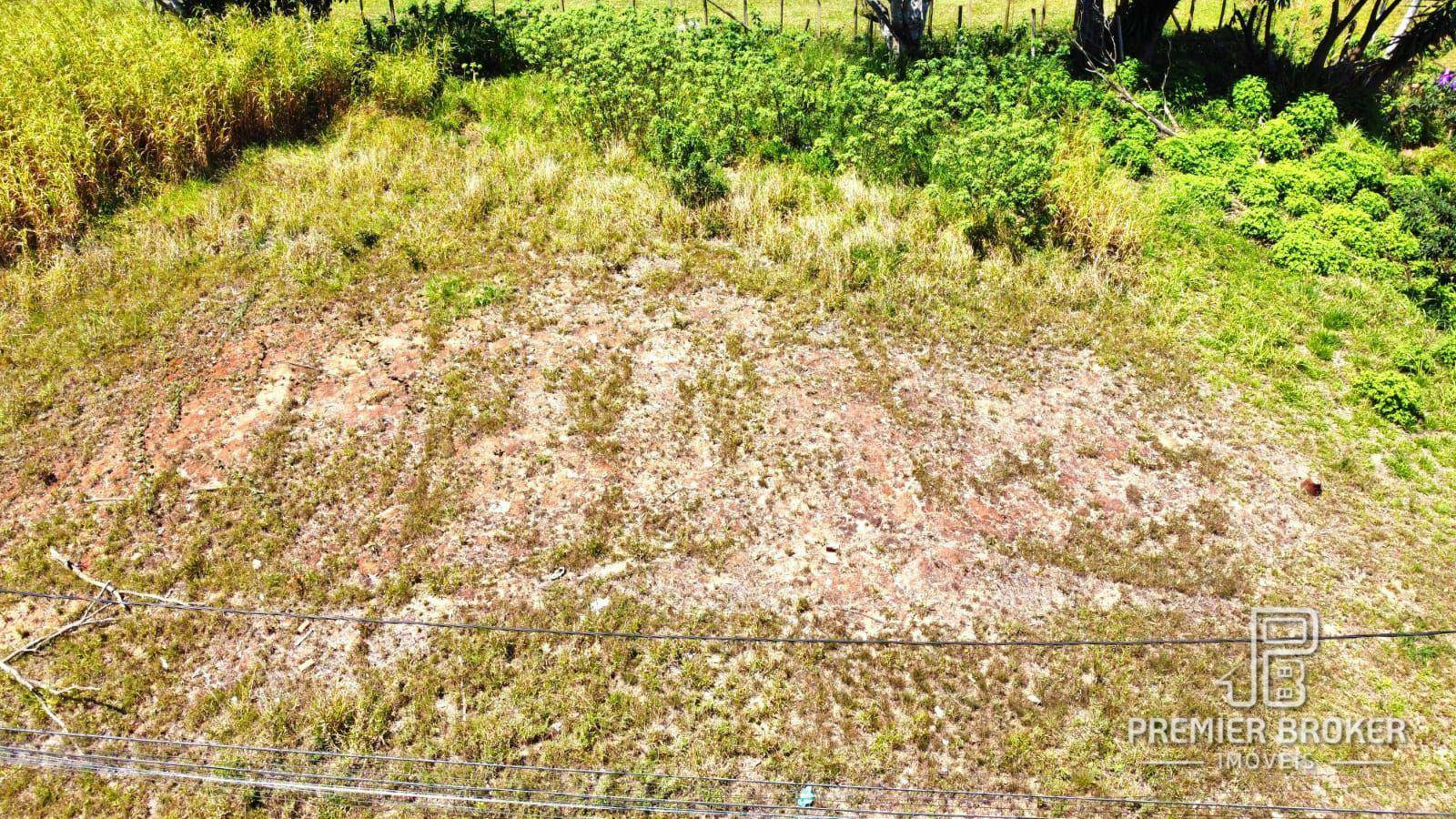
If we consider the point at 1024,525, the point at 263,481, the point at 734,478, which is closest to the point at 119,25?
the point at 263,481

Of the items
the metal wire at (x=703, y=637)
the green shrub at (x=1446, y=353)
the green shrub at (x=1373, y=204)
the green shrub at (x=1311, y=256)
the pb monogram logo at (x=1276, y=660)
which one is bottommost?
the pb monogram logo at (x=1276, y=660)

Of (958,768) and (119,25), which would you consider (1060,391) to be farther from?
(119,25)

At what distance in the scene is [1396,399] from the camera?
23.9ft

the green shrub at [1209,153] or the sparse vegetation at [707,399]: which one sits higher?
the green shrub at [1209,153]

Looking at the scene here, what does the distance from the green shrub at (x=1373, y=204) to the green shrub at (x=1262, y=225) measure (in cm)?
105

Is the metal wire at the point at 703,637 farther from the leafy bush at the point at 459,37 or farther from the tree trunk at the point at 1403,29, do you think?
the tree trunk at the point at 1403,29

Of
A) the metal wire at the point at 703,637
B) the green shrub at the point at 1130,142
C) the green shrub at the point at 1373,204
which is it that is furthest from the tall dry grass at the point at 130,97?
the green shrub at the point at 1373,204

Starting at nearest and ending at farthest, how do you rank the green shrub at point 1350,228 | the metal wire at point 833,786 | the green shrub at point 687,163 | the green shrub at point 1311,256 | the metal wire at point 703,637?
the metal wire at point 833,786, the metal wire at point 703,637, the green shrub at point 1311,256, the green shrub at point 1350,228, the green shrub at point 687,163

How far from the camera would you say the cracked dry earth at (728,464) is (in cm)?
594

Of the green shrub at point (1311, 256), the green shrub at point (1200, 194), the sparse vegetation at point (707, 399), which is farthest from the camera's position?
the green shrub at point (1200, 194)

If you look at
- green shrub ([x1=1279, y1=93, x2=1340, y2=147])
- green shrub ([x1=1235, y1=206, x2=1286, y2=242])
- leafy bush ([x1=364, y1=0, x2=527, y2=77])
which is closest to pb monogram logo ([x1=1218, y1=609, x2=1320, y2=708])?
green shrub ([x1=1235, y1=206, x2=1286, y2=242])

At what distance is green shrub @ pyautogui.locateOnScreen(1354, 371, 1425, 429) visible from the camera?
7.23 m

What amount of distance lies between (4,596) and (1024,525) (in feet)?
23.1

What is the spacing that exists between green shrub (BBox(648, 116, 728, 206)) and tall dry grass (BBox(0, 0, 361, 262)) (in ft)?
14.8
